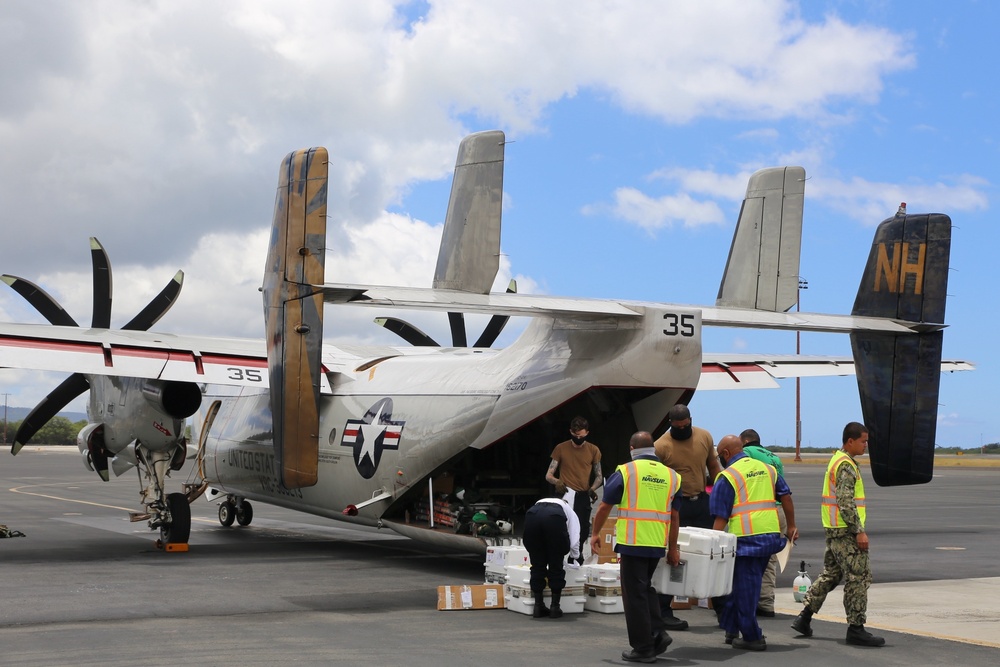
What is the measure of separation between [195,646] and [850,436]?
5656mm

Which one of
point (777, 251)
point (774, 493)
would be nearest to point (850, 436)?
point (774, 493)

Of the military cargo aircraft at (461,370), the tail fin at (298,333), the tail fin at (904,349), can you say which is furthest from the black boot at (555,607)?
the tail fin at (904,349)

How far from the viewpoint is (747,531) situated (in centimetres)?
906

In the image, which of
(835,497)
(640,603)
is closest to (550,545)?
(640,603)

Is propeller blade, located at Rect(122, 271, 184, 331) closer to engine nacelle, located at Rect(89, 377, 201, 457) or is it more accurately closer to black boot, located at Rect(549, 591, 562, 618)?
engine nacelle, located at Rect(89, 377, 201, 457)

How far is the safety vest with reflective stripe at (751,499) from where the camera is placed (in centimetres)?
906

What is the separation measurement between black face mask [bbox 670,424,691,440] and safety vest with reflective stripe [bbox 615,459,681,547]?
193cm

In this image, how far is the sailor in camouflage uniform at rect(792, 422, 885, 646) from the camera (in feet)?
29.5

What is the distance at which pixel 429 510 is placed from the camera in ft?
46.1

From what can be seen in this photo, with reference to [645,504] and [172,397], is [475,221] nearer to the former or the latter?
[645,504]

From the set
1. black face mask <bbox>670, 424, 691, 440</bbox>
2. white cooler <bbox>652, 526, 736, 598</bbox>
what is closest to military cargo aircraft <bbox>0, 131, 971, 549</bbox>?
black face mask <bbox>670, 424, 691, 440</bbox>

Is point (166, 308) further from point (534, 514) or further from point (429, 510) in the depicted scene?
point (534, 514)

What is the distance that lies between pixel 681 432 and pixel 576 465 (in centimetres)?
145

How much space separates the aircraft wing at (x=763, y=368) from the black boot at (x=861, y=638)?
8.02 meters
